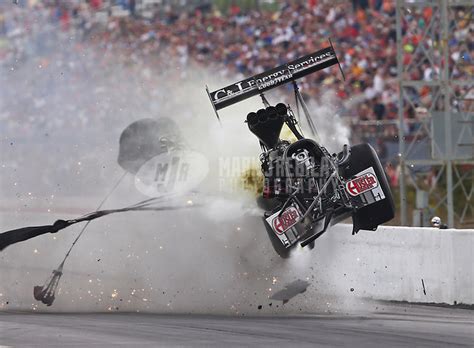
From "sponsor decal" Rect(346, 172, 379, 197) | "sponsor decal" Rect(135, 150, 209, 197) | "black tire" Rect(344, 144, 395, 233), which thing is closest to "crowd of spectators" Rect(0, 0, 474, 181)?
"sponsor decal" Rect(135, 150, 209, 197)

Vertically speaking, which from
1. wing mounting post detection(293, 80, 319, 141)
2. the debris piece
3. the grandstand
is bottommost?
the debris piece

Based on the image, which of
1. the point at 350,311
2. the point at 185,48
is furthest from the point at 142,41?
the point at 350,311

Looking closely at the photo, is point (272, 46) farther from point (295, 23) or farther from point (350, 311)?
point (350, 311)

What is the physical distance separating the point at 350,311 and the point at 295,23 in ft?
41.9

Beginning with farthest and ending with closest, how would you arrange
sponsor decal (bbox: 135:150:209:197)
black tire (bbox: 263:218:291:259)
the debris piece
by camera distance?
sponsor decal (bbox: 135:150:209:197)
the debris piece
black tire (bbox: 263:218:291:259)

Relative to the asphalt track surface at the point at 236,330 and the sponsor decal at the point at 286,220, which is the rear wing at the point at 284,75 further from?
the asphalt track surface at the point at 236,330

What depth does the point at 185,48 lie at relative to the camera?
2548 cm

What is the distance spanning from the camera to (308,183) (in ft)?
40.4

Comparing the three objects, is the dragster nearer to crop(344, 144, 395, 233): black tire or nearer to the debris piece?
crop(344, 144, 395, 233): black tire

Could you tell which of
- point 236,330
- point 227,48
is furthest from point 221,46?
point 236,330

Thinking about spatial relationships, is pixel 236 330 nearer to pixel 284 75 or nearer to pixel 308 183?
pixel 308 183

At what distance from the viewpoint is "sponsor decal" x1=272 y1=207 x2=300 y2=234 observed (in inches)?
486

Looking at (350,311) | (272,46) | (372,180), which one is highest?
(272,46)

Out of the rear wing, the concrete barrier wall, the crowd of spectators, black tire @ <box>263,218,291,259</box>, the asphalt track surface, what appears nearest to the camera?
the asphalt track surface
